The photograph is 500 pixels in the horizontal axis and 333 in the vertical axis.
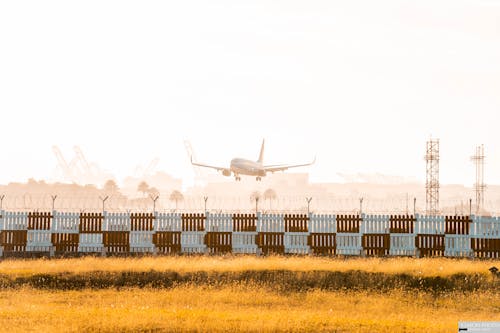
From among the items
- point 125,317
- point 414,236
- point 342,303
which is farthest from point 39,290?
point 414,236

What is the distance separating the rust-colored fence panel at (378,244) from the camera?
124 ft

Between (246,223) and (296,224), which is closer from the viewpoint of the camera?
(296,224)

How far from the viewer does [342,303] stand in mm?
23250

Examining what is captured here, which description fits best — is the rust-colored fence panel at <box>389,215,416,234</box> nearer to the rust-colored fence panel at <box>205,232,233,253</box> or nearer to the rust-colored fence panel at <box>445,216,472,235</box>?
the rust-colored fence panel at <box>445,216,472,235</box>

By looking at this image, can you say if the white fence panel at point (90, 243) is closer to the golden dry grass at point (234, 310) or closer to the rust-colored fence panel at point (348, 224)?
the rust-colored fence panel at point (348, 224)

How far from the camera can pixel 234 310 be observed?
21.6 metres

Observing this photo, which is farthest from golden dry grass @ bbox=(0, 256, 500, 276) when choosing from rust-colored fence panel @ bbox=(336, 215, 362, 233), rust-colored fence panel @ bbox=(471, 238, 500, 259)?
rust-colored fence panel @ bbox=(336, 215, 362, 233)

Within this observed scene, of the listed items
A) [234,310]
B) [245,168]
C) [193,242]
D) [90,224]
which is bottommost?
[234,310]

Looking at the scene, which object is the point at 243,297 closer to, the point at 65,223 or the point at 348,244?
the point at 348,244

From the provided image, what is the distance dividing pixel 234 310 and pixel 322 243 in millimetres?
17021

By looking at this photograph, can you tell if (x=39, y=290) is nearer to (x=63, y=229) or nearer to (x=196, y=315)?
(x=196, y=315)

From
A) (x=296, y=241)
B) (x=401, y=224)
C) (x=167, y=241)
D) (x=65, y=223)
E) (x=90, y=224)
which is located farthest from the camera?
(x=65, y=223)

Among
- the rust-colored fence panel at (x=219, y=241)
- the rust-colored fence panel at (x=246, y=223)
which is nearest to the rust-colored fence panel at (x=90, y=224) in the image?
the rust-colored fence panel at (x=219, y=241)

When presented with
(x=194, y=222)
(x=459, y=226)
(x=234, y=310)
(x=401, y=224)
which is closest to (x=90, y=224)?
(x=194, y=222)
